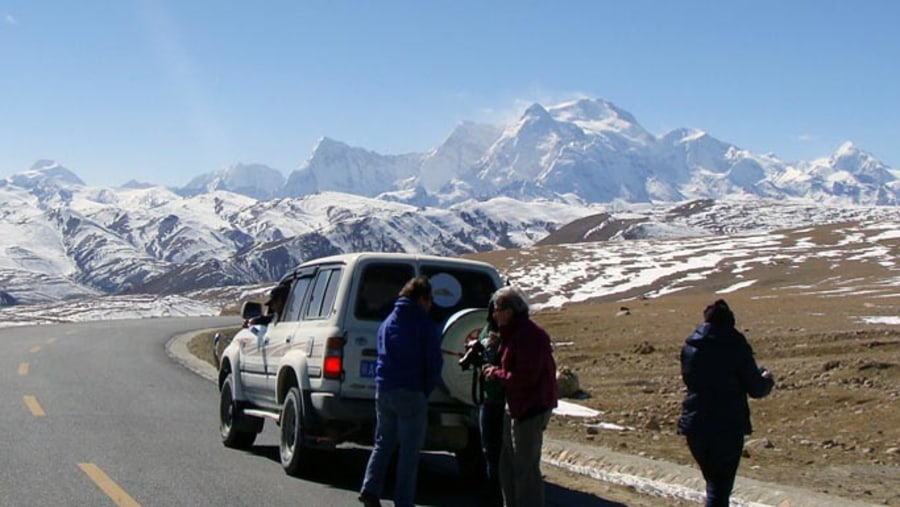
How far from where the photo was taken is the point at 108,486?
10070mm

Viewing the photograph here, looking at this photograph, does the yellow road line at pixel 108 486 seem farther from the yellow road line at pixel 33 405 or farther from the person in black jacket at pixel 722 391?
the person in black jacket at pixel 722 391

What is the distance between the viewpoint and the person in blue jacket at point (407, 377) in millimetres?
8844

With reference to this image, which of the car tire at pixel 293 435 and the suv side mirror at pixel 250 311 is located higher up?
the suv side mirror at pixel 250 311

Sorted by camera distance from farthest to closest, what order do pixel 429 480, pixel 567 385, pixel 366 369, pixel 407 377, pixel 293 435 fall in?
1. pixel 567 385
2. pixel 429 480
3. pixel 293 435
4. pixel 366 369
5. pixel 407 377

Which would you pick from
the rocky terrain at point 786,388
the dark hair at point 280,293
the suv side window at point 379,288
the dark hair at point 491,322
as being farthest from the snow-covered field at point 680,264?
the dark hair at point 491,322

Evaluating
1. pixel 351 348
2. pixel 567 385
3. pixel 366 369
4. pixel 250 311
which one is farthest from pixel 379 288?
pixel 567 385

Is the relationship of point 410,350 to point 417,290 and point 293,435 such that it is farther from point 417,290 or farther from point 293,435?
point 293,435

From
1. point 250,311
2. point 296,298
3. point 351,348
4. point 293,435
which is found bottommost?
point 293,435

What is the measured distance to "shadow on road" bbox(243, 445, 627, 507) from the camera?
10.4 meters

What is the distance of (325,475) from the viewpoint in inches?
451

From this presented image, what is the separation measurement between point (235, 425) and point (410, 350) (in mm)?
4983

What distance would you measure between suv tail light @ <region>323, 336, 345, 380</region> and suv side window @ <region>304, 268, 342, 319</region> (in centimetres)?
53

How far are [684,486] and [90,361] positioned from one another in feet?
59.2

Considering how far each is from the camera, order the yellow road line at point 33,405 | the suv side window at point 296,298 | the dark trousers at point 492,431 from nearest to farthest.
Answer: the dark trousers at point 492,431
the suv side window at point 296,298
the yellow road line at point 33,405
